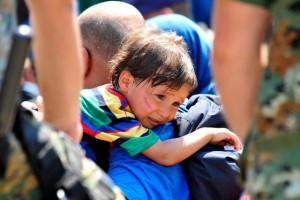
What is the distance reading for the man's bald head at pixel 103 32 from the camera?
141 inches

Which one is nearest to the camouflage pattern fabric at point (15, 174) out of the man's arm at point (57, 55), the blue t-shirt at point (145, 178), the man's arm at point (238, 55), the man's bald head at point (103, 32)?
the man's arm at point (57, 55)

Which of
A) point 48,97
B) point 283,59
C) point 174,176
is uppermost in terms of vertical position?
point 283,59

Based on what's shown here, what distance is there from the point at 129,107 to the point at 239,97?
3.54 feet

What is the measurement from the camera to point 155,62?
3.10 m

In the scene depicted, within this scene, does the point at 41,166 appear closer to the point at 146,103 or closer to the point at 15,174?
the point at 15,174

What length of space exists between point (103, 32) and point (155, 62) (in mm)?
589

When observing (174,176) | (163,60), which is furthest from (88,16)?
(174,176)

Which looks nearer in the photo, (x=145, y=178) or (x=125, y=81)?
(x=145, y=178)

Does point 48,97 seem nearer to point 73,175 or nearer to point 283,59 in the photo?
point 73,175

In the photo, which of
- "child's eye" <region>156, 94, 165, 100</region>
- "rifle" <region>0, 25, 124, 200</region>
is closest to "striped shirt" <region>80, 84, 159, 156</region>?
"child's eye" <region>156, 94, 165, 100</region>

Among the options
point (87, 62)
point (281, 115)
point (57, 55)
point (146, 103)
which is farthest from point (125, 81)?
point (281, 115)

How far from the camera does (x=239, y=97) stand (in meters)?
2.06

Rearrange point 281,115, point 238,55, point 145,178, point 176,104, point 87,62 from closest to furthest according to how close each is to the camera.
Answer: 1. point 281,115
2. point 238,55
3. point 145,178
4. point 176,104
5. point 87,62

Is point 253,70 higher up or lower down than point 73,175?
higher up
